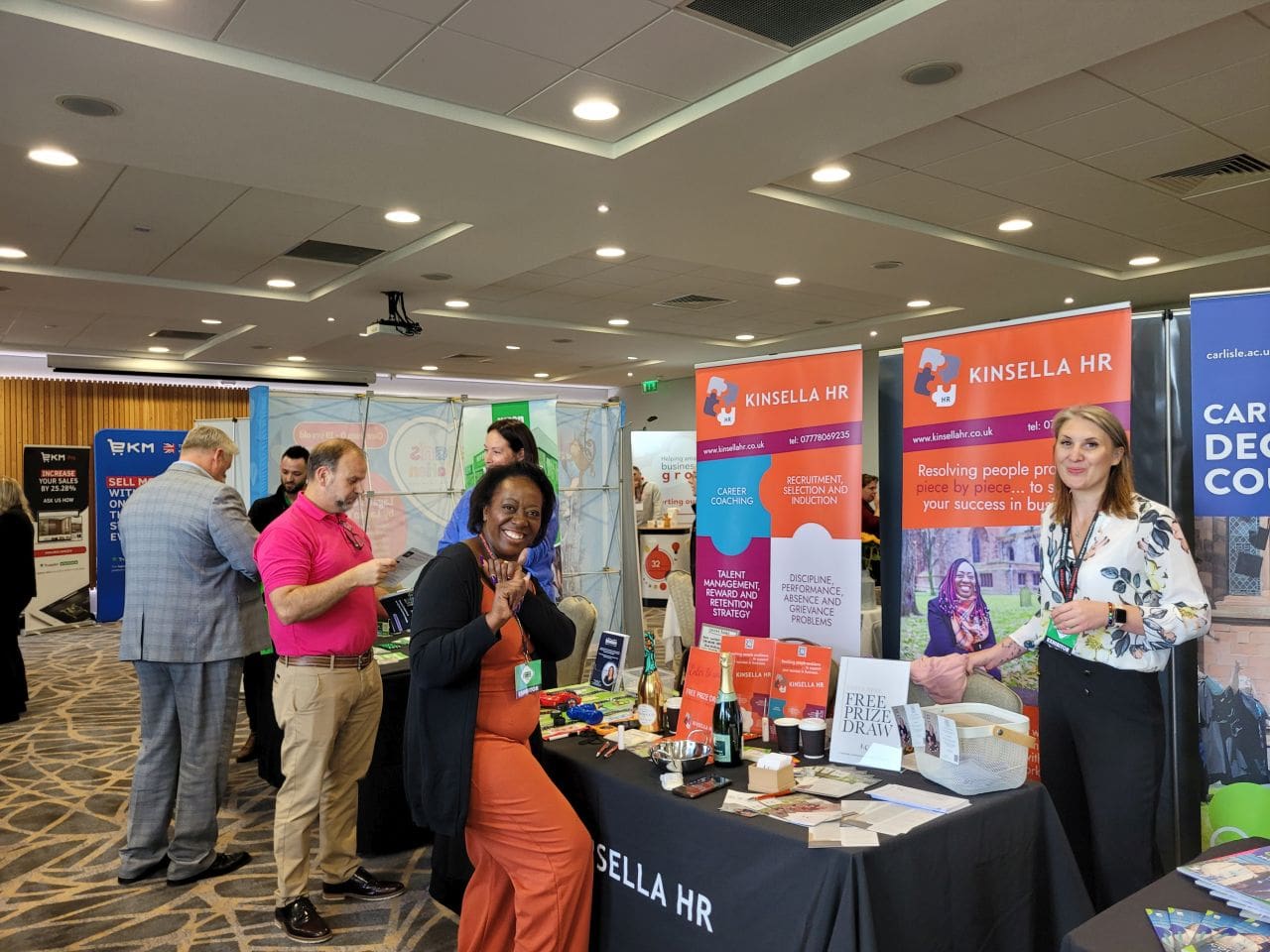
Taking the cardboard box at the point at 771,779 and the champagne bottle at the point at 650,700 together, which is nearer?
the cardboard box at the point at 771,779

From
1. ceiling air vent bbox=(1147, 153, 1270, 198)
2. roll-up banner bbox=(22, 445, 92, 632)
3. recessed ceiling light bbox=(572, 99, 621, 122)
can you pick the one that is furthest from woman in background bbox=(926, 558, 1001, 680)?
roll-up banner bbox=(22, 445, 92, 632)

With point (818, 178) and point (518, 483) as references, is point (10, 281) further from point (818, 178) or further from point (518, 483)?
point (518, 483)

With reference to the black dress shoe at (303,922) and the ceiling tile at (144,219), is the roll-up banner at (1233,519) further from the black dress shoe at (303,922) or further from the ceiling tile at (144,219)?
the ceiling tile at (144,219)

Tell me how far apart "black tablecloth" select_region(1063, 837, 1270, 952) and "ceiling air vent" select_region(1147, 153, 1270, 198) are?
187 inches

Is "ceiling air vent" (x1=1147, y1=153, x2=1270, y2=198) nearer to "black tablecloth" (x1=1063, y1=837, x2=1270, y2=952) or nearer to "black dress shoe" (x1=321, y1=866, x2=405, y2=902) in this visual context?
"black tablecloth" (x1=1063, y1=837, x2=1270, y2=952)

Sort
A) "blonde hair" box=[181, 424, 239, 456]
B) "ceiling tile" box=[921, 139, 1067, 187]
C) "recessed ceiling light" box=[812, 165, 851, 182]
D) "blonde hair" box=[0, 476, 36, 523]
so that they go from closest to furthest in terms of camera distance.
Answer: "blonde hair" box=[181, 424, 239, 456] < "ceiling tile" box=[921, 139, 1067, 187] < "recessed ceiling light" box=[812, 165, 851, 182] < "blonde hair" box=[0, 476, 36, 523]

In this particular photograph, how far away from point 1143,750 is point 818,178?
144 inches

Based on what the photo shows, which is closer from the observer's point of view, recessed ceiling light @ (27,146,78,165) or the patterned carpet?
the patterned carpet

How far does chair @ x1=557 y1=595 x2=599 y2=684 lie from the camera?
160 inches

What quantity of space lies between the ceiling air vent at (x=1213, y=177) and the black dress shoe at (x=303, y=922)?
555 centimetres

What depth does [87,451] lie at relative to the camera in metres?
10.8

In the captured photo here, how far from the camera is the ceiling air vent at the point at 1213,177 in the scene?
4.98m

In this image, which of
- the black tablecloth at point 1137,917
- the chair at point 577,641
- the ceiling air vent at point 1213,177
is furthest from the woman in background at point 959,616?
the ceiling air vent at point 1213,177

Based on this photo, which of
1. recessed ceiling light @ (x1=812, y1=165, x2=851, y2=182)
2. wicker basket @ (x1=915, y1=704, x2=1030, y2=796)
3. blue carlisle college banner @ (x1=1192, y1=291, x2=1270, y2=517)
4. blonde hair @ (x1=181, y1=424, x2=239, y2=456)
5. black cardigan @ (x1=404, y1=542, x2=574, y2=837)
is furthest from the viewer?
recessed ceiling light @ (x1=812, y1=165, x2=851, y2=182)
